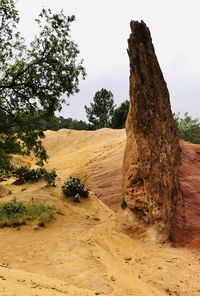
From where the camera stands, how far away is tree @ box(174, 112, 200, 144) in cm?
5291

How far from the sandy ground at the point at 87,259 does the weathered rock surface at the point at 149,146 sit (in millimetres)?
1156

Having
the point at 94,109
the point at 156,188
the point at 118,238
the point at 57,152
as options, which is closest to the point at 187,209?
the point at 156,188

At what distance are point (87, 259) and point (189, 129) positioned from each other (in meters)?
41.0

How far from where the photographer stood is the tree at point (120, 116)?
53.1 meters

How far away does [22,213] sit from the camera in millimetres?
19547

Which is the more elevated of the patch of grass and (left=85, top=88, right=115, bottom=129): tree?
(left=85, top=88, right=115, bottom=129): tree

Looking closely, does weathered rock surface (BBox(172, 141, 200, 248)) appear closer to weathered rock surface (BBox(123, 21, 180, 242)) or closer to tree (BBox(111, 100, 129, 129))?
weathered rock surface (BBox(123, 21, 180, 242))

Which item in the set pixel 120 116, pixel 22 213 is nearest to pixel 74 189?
pixel 22 213

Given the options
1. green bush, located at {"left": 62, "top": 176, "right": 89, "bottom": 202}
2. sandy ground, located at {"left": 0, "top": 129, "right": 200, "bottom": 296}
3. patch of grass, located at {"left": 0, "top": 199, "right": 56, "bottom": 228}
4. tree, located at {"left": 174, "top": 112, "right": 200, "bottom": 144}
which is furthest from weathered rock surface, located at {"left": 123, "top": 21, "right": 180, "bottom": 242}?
tree, located at {"left": 174, "top": 112, "right": 200, "bottom": 144}

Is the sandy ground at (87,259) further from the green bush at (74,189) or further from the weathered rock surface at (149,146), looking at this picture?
the weathered rock surface at (149,146)

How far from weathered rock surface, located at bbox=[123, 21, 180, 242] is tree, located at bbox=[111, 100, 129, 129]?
32086 mm

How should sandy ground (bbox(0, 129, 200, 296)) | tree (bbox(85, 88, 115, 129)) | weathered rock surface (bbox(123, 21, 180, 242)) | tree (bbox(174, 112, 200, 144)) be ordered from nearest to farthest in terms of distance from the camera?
sandy ground (bbox(0, 129, 200, 296)) → weathered rock surface (bbox(123, 21, 180, 242)) → tree (bbox(174, 112, 200, 144)) → tree (bbox(85, 88, 115, 129))

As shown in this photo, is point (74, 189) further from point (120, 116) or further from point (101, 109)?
point (101, 109)

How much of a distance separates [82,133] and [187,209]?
95.0 ft
